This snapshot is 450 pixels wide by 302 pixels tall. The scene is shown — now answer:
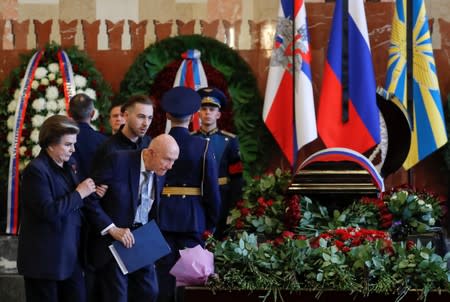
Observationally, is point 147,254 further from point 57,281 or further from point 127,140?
point 127,140

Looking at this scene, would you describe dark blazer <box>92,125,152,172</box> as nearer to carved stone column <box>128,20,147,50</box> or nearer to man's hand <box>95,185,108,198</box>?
man's hand <box>95,185,108,198</box>

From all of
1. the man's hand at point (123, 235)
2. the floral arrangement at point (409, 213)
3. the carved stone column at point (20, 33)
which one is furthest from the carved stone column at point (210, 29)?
the man's hand at point (123, 235)

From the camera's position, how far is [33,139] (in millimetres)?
9570

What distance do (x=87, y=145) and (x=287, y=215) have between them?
6.10ft

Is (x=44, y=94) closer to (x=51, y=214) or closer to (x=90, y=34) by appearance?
(x=90, y=34)

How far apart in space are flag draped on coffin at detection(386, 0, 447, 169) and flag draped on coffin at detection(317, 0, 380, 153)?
29 centimetres

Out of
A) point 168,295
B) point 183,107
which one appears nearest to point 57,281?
point 168,295

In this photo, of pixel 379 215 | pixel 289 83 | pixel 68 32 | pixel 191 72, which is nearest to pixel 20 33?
pixel 68 32

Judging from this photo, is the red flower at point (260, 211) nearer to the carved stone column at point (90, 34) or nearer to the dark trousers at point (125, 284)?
the dark trousers at point (125, 284)

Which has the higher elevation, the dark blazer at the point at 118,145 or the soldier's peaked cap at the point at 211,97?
the soldier's peaked cap at the point at 211,97

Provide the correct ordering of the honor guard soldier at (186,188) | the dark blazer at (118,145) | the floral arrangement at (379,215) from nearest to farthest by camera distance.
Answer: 1. the floral arrangement at (379,215)
2. the dark blazer at (118,145)
3. the honor guard soldier at (186,188)

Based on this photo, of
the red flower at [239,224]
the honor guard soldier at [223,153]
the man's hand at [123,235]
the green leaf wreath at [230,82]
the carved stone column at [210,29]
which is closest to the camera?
the man's hand at [123,235]

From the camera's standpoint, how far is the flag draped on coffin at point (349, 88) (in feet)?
30.6

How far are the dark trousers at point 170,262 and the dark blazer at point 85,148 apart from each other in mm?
777
